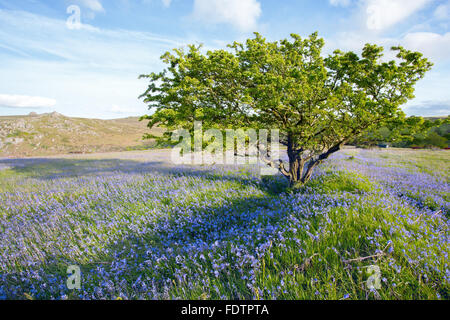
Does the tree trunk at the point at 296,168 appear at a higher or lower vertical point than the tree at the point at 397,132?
lower

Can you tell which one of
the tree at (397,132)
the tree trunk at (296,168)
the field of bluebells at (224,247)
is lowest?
the field of bluebells at (224,247)

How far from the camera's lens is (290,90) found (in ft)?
15.1

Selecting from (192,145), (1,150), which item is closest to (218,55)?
(192,145)

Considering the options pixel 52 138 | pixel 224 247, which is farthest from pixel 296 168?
pixel 52 138

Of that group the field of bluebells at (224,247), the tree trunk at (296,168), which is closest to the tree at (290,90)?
the tree trunk at (296,168)

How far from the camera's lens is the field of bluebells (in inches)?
Answer: 84.0

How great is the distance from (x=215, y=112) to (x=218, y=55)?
144cm

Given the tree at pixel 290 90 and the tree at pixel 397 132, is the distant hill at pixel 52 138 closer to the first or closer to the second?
the tree at pixel 290 90

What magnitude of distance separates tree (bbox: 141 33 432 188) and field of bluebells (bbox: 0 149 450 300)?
6.09ft

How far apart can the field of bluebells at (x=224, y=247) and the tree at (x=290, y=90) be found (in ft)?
6.09

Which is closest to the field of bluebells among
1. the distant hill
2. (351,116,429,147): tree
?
(351,116,429,147): tree

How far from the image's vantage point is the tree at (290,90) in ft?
15.2

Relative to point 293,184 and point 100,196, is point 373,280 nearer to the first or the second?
point 293,184

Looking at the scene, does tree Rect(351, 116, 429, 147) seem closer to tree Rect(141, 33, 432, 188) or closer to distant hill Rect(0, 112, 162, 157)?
tree Rect(141, 33, 432, 188)
